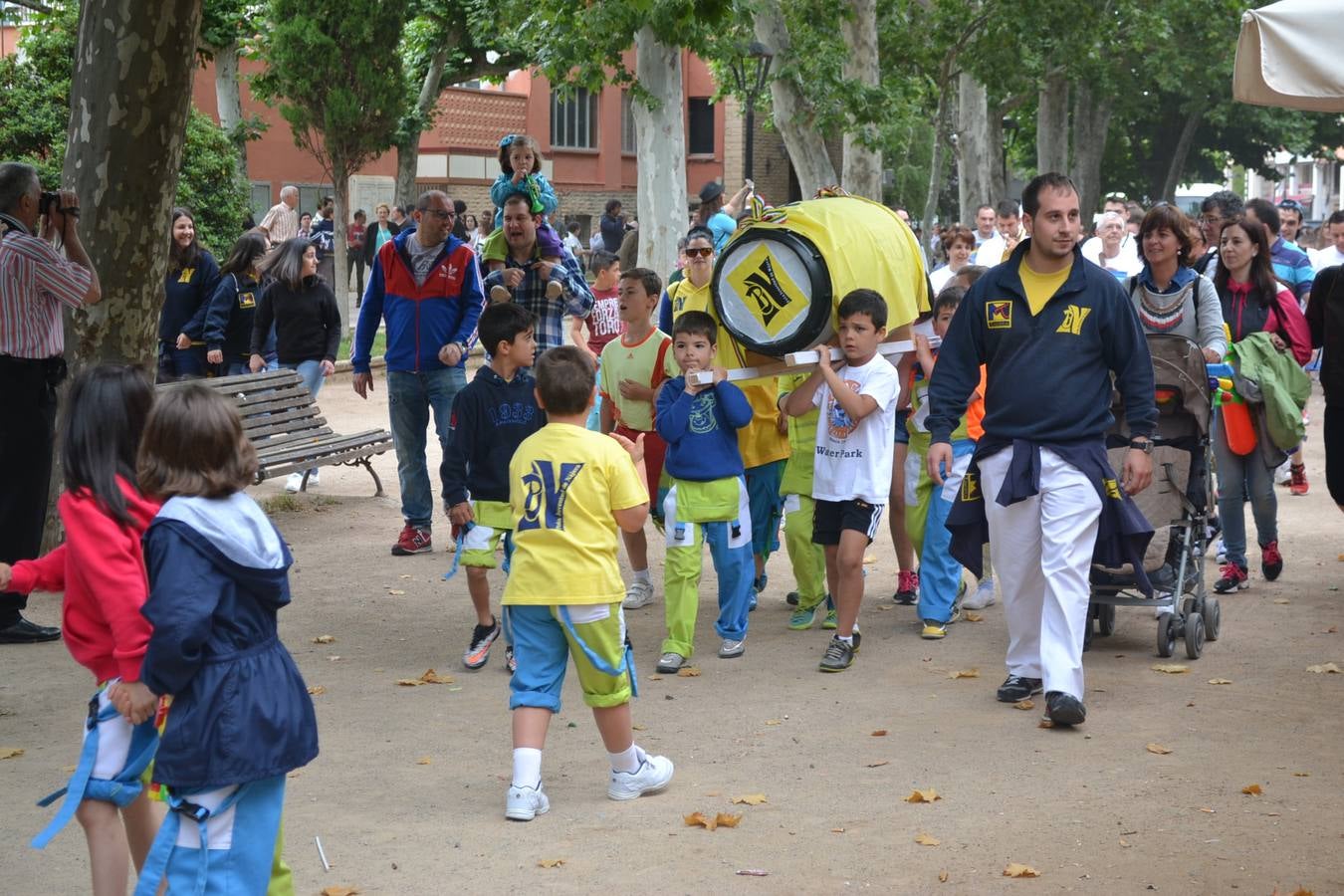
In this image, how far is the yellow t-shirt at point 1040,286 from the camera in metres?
6.63

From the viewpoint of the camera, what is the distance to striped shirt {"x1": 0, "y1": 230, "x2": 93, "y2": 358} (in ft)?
25.1

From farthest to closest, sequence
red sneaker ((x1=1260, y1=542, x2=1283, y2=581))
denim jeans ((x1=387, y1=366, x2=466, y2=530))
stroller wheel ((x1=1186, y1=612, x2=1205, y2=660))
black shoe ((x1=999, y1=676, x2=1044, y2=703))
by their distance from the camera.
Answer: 1. denim jeans ((x1=387, y1=366, x2=466, y2=530))
2. red sneaker ((x1=1260, y1=542, x2=1283, y2=581))
3. stroller wheel ((x1=1186, y1=612, x2=1205, y2=660))
4. black shoe ((x1=999, y1=676, x2=1044, y2=703))

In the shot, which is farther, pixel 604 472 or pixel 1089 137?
pixel 1089 137

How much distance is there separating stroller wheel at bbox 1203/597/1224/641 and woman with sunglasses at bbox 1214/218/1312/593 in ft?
3.93

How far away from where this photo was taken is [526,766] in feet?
18.0

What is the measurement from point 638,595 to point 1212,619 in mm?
2881

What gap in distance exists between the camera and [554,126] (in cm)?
4841

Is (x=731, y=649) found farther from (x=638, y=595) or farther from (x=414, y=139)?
(x=414, y=139)

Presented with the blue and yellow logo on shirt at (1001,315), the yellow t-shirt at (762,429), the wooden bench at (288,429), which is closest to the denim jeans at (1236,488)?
the yellow t-shirt at (762,429)

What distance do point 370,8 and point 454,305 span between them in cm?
1582

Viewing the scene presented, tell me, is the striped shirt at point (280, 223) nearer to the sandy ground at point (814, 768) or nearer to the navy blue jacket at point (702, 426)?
the sandy ground at point (814, 768)

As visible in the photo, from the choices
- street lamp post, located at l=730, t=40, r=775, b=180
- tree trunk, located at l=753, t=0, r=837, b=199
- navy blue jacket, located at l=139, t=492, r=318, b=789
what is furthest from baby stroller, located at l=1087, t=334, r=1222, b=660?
tree trunk, located at l=753, t=0, r=837, b=199

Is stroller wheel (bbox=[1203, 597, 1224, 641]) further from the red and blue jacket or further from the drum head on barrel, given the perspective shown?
the red and blue jacket

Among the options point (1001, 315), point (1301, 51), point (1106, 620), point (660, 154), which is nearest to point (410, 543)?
point (1106, 620)
